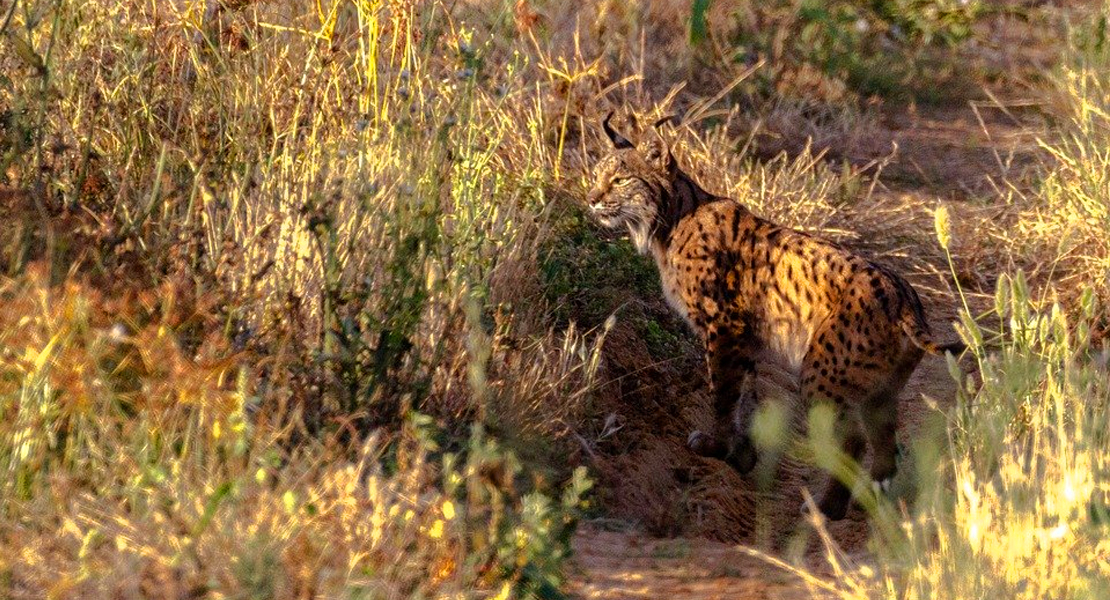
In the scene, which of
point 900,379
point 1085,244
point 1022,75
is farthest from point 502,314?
point 1022,75

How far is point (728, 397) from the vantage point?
6082mm

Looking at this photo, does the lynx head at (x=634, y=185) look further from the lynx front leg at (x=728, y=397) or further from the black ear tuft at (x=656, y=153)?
the lynx front leg at (x=728, y=397)

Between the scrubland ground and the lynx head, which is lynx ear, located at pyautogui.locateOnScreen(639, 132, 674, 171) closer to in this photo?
the lynx head

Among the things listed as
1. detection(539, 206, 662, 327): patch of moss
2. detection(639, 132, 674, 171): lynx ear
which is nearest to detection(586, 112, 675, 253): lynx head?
detection(639, 132, 674, 171): lynx ear

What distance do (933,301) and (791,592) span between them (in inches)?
140

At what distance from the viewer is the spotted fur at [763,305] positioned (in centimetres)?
546

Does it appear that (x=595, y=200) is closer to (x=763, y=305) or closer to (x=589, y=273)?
(x=589, y=273)

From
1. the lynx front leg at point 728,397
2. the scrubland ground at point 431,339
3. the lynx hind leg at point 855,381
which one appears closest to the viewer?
the scrubland ground at point 431,339

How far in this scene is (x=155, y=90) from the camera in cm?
604

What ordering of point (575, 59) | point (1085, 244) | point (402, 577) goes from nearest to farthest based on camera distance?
point (402, 577), point (1085, 244), point (575, 59)

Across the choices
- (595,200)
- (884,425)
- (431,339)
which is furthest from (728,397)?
(431,339)

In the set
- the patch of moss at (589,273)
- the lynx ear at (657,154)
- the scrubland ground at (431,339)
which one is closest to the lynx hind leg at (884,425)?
the scrubland ground at (431,339)

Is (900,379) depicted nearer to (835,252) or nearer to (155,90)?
(835,252)

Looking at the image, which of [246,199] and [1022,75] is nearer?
[246,199]
